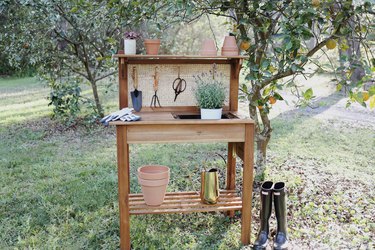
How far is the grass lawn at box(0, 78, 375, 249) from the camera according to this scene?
2447 mm

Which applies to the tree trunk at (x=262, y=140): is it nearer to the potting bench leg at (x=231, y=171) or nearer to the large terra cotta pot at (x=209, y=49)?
the potting bench leg at (x=231, y=171)

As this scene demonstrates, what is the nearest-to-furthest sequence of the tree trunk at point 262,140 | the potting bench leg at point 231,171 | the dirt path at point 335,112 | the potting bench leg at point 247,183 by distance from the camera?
the potting bench leg at point 247,183 < the potting bench leg at point 231,171 < the tree trunk at point 262,140 < the dirt path at point 335,112

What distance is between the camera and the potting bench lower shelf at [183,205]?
2.34 m

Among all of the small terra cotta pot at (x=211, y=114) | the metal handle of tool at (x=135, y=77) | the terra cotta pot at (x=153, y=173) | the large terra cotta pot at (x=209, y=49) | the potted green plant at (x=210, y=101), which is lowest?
the terra cotta pot at (x=153, y=173)

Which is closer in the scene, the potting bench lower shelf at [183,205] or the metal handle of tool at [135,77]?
the potting bench lower shelf at [183,205]

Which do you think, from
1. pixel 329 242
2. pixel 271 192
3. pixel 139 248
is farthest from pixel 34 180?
pixel 329 242

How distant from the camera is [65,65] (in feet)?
18.2

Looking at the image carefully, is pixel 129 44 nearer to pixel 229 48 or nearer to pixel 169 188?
pixel 229 48

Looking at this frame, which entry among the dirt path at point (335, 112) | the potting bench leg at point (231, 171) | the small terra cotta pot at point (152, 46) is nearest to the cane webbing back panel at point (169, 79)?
the small terra cotta pot at point (152, 46)

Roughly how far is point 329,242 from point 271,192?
500 mm

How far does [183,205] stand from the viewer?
7.96 feet

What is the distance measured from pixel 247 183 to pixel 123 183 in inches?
28.8

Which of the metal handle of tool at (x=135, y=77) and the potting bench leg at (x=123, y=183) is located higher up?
the metal handle of tool at (x=135, y=77)

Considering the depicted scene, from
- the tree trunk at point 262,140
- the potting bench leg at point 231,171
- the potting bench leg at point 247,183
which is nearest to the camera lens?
the potting bench leg at point 247,183
